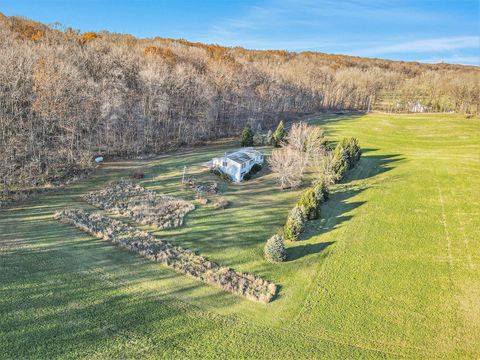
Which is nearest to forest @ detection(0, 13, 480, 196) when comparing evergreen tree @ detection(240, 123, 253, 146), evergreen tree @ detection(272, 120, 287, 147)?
evergreen tree @ detection(240, 123, 253, 146)

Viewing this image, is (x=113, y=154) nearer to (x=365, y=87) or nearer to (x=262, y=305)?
(x=262, y=305)

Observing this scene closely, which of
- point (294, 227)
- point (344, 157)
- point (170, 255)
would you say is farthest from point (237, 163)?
point (170, 255)

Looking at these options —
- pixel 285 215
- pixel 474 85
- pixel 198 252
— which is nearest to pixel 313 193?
pixel 285 215

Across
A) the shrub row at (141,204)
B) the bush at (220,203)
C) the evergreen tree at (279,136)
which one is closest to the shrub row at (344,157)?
the evergreen tree at (279,136)

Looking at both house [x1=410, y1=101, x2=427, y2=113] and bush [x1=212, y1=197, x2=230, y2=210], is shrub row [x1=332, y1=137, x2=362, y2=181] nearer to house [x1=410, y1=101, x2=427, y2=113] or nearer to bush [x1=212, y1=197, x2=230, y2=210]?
bush [x1=212, y1=197, x2=230, y2=210]

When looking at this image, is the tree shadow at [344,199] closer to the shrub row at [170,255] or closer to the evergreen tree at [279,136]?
the shrub row at [170,255]

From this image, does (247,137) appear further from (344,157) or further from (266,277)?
(266,277)
